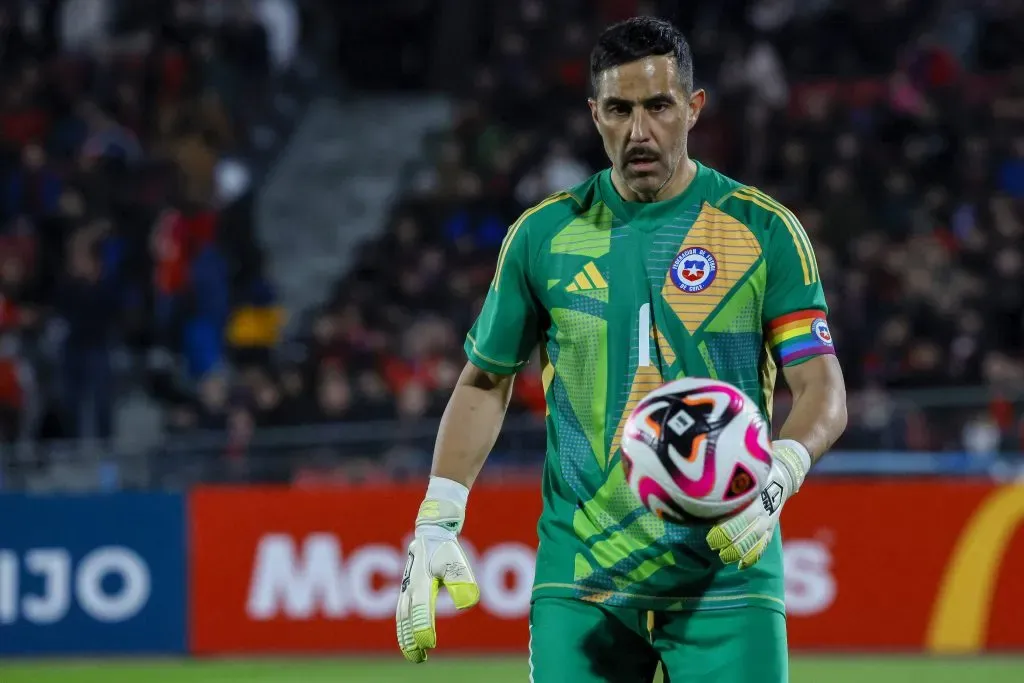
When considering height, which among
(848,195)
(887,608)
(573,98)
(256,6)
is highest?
(256,6)

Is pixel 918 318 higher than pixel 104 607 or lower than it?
higher

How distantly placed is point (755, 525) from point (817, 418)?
0.48 meters

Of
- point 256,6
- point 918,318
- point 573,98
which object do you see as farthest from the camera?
point 256,6

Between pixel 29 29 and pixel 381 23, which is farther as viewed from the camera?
pixel 381 23

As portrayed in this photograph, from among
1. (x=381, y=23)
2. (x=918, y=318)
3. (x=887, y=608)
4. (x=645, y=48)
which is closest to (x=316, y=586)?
(x=887, y=608)

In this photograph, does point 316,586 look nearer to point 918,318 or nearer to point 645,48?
point 918,318

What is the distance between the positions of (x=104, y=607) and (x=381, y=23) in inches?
424

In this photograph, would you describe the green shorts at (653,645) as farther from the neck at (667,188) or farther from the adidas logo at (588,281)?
the neck at (667,188)

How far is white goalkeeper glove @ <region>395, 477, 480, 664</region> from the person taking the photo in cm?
459

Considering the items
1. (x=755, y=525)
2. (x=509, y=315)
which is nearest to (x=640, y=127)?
(x=509, y=315)

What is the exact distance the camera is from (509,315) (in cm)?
475

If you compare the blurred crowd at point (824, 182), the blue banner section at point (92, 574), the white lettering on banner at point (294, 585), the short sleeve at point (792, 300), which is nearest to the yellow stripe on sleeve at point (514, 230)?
the short sleeve at point (792, 300)

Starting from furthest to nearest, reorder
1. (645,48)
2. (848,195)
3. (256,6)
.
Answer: (256,6) → (848,195) → (645,48)

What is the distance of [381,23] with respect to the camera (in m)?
21.5
